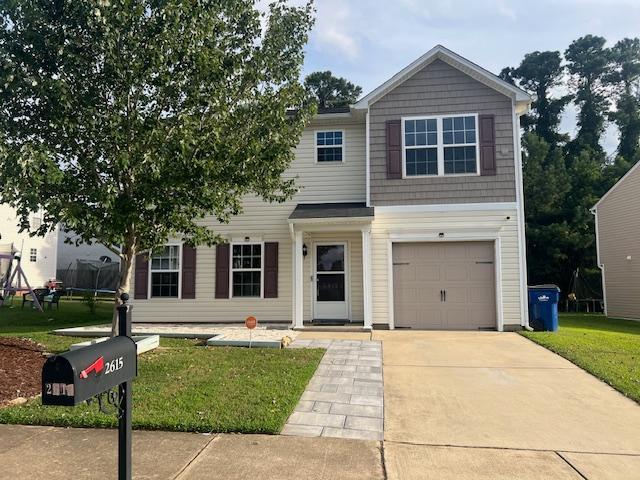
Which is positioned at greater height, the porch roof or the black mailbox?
the porch roof

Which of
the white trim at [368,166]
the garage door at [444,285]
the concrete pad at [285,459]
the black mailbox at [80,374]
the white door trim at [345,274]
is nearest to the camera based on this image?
the black mailbox at [80,374]

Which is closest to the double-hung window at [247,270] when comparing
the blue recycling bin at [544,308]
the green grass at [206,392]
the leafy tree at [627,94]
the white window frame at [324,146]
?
the white window frame at [324,146]

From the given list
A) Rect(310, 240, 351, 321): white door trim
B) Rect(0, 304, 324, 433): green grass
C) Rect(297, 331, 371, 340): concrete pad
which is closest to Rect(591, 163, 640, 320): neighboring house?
Rect(310, 240, 351, 321): white door trim

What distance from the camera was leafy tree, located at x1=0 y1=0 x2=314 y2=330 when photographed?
634cm

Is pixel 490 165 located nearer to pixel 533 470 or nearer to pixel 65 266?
pixel 533 470

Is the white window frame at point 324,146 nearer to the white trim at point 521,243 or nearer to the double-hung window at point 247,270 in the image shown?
the double-hung window at point 247,270

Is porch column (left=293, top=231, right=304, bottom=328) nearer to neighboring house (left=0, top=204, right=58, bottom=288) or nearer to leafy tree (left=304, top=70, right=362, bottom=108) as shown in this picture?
neighboring house (left=0, top=204, right=58, bottom=288)

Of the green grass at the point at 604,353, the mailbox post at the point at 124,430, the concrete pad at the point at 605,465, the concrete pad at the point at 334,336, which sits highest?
the mailbox post at the point at 124,430

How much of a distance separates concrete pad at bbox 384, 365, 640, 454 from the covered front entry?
4.88 metres

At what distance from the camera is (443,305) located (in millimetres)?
11086

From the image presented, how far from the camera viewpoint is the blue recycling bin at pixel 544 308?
10.8m

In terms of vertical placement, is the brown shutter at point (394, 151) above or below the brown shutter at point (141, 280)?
above

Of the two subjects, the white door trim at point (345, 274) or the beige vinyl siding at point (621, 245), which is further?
the beige vinyl siding at point (621, 245)

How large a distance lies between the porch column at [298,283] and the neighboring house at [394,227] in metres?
0.04
